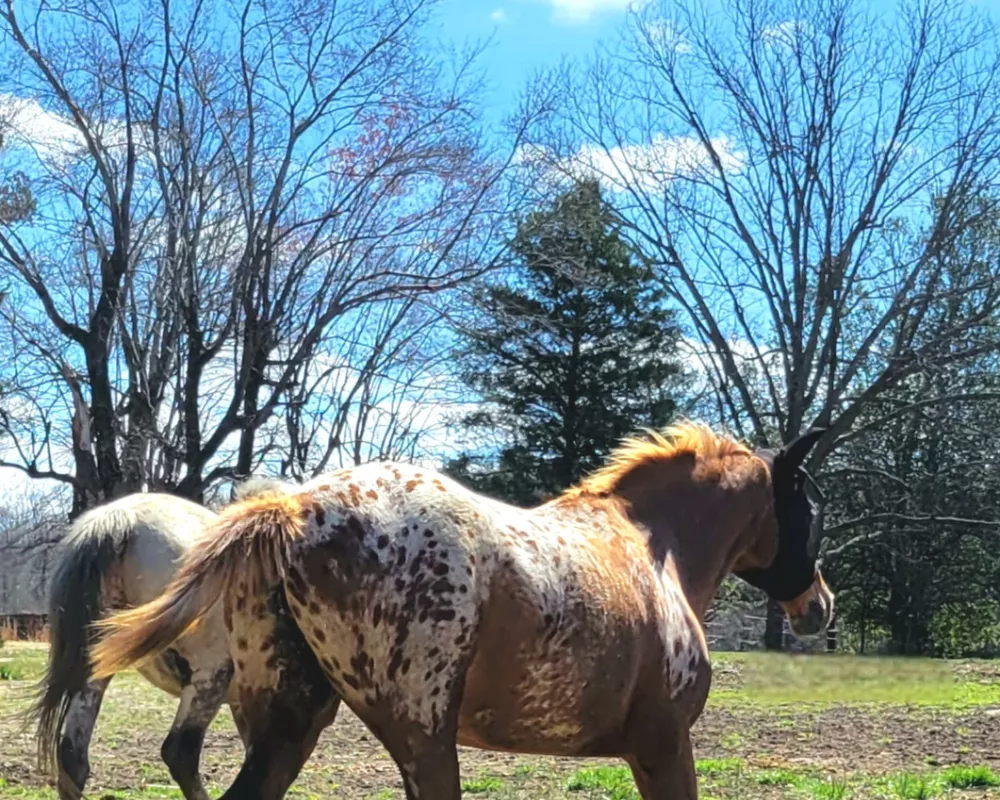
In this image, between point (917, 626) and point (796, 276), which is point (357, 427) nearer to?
point (796, 276)

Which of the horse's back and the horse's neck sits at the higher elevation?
the horse's neck

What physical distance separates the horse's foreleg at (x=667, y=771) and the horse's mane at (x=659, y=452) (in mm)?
1129

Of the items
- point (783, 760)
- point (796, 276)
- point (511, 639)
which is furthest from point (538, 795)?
point (796, 276)

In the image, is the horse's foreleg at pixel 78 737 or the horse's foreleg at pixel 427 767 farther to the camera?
the horse's foreleg at pixel 78 737

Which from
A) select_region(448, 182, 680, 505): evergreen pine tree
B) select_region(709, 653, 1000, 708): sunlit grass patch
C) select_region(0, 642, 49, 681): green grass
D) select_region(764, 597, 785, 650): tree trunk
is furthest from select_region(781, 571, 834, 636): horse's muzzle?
select_region(448, 182, 680, 505): evergreen pine tree

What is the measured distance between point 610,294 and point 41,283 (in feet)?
52.0

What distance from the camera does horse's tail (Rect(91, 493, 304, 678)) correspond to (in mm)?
3762

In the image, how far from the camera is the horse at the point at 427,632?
150 inches

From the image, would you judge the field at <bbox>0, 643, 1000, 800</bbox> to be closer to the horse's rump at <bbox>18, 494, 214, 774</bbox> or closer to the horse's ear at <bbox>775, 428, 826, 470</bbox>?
the horse's rump at <bbox>18, 494, 214, 774</bbox>

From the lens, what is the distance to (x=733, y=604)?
2848cm

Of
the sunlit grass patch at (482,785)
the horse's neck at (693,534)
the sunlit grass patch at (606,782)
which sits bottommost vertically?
the sunlit grass patch at (482,785)

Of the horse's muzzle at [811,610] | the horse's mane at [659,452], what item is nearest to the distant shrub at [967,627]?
the horse's muzzle at [811,610]

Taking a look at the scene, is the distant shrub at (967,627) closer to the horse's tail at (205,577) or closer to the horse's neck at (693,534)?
the horse's neck at (693,534)

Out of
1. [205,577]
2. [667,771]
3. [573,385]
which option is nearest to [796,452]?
[667,771]
